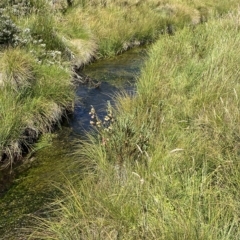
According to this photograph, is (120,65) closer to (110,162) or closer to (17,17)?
(17,17)

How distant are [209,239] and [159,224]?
1.16ft

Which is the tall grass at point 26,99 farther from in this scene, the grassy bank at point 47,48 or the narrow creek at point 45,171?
the narrow creek at point 45,171

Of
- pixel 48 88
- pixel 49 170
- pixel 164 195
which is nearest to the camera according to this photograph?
pixel 164 195

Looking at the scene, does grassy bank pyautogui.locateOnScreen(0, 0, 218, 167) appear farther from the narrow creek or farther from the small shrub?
the narrow creek

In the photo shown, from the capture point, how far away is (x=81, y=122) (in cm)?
728

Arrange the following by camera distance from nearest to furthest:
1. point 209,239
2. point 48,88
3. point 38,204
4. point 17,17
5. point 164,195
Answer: point 209,239
point 164,195
point 38,204
point 48,88
point 17,17

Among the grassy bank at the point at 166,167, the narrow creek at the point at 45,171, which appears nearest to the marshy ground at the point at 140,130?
the grassy bank at the point at 166,167

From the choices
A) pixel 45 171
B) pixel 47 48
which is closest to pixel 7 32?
pixel 47 48

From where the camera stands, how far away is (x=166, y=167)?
3875mm

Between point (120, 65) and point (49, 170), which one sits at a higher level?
point (49, 170)

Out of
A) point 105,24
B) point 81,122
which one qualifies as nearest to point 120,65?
point 105,24

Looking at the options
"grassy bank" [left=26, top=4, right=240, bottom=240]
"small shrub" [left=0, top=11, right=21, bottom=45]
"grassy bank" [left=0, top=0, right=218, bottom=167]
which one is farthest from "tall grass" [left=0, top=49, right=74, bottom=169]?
"grassy bank" [left=26, top=4, right=240, bottom=240]

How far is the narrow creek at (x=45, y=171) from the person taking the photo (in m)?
4.62

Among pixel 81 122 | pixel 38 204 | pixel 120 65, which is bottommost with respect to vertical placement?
pixel 120 65
